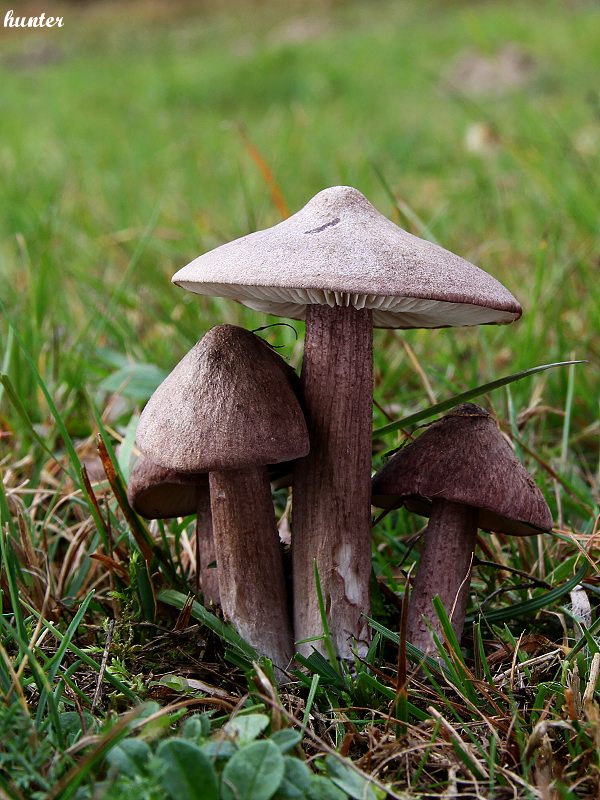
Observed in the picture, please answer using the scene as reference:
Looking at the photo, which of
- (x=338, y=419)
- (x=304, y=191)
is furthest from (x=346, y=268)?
(x=304, y=191)

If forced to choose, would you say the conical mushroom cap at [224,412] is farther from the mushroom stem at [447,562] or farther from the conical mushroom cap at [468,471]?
the mushroom stem at [447,562]

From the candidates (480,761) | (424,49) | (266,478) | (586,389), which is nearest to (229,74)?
(424,49)

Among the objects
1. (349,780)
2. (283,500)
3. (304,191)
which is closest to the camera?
(349,780)

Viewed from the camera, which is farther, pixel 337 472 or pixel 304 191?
pixel 304 191

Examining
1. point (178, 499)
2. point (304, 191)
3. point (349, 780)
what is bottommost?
point (349, 780)

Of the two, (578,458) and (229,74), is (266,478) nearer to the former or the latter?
(578,458)

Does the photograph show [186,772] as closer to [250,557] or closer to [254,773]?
[254,773]

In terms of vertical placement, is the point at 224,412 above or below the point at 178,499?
above
